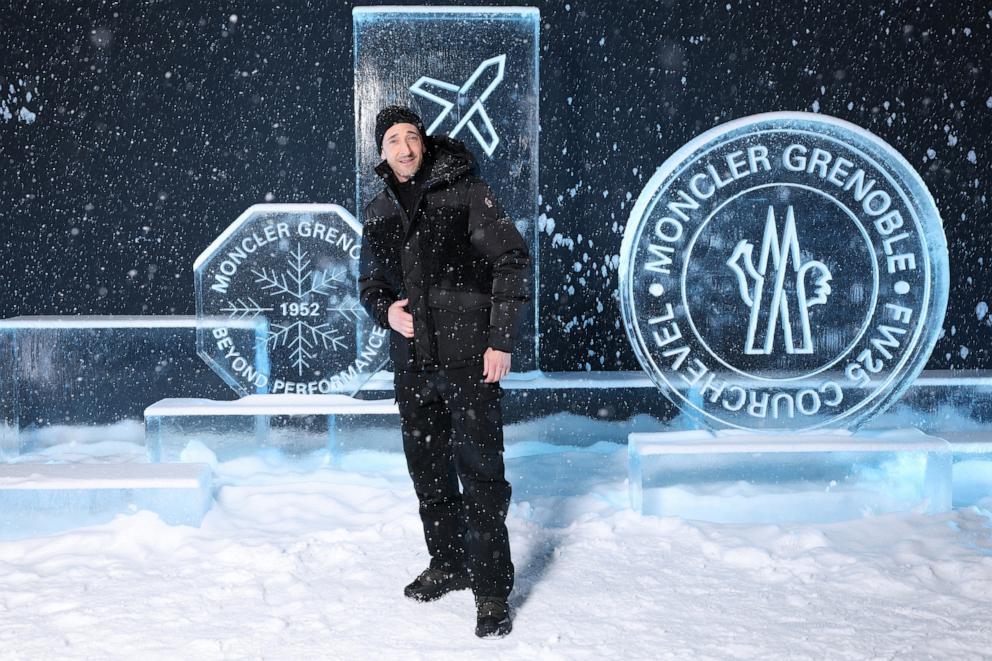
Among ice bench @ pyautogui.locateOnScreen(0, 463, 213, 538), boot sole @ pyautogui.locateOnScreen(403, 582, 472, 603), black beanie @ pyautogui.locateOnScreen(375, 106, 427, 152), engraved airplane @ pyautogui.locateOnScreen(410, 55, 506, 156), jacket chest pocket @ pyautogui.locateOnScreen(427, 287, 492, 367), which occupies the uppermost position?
engraved airplane @ pyautogui.locateOnScreen(410, 55, 506, 156)

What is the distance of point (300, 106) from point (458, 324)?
2215 millimetres

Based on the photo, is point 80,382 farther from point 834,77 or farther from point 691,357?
point 834,77

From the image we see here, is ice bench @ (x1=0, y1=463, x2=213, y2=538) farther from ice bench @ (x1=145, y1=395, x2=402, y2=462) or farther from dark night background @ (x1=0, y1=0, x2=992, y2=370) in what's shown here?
dark night background @ (x1=0, y1=0, x2=992, y2=370)

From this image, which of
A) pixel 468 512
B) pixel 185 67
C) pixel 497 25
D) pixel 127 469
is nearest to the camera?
pixel 468 512

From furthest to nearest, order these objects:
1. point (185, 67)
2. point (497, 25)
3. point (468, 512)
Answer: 1. point (185, 67)
2. point (497, 25)
3. point (468, 512)

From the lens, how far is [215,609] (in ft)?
7.88

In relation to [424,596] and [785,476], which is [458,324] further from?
[785,476]

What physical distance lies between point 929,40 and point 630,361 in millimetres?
1869

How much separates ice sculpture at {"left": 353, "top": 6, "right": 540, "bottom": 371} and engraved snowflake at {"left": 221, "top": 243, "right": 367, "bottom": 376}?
0.32 meters

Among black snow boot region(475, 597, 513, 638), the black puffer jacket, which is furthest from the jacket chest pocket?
black snow boot region(475, 597, 513, 638)

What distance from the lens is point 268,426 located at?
3.59m

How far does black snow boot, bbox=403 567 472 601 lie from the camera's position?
246cm

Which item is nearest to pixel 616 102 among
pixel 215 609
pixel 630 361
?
pixel 630 361

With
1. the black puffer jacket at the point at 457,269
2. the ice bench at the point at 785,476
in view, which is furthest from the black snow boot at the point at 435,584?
the ice bench at the point at 785,476
